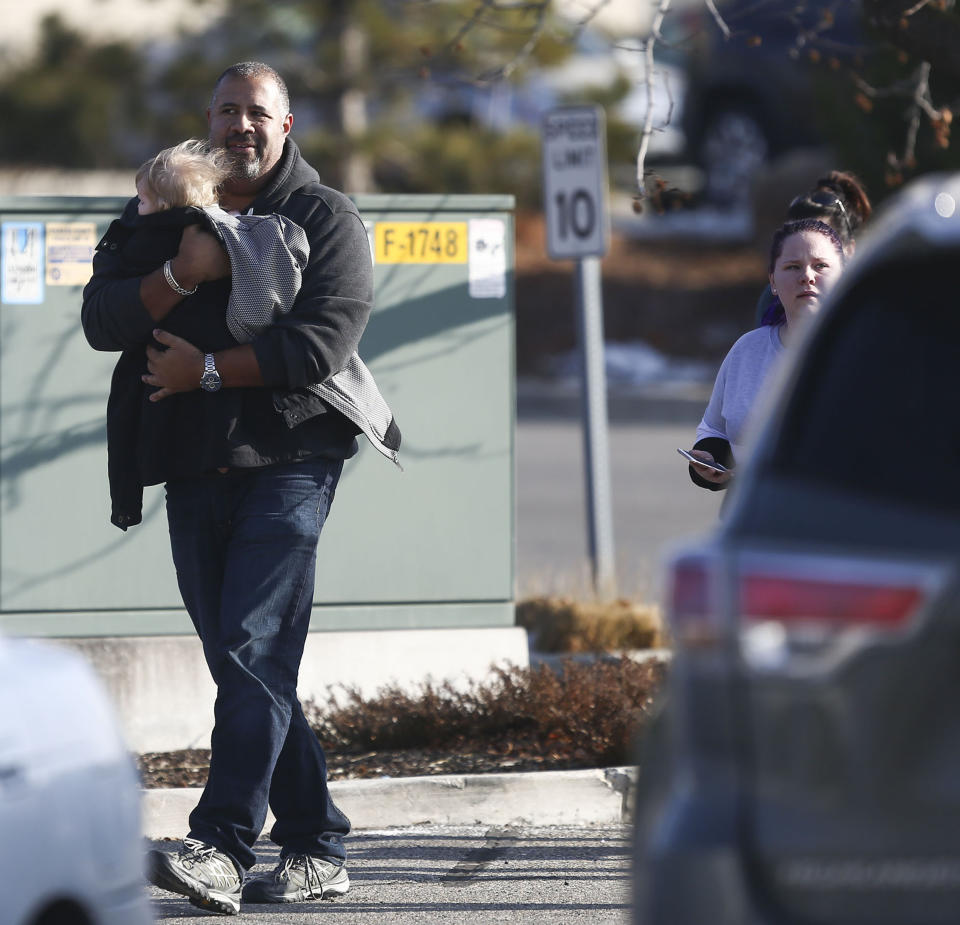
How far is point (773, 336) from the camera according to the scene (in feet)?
15.7

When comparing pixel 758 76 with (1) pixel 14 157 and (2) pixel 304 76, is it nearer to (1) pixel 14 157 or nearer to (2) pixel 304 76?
(2) pixel 304 76

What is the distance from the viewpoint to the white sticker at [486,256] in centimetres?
668

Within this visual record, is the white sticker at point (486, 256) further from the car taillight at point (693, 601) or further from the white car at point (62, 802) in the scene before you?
the car taillight at point (693, 601)

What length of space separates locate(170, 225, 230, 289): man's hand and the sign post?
3.74 meters

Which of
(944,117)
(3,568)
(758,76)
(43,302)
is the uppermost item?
(758,76)

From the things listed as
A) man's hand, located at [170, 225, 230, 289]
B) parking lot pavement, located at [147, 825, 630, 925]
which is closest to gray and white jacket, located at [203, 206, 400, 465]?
man's hand, located at [170, 225, 230, 289]

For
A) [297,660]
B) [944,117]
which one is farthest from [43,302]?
[944,117]

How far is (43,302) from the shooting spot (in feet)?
20.9

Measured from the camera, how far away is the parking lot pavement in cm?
462

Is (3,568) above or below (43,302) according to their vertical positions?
below

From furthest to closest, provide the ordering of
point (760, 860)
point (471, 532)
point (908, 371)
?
point (471, 532) < point (908, 371) < point (760, 860)

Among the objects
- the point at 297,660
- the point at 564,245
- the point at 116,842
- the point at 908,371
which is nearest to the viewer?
the point at 908,371

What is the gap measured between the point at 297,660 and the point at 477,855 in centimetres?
103

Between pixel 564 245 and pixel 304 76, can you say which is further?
pixel 304 76
